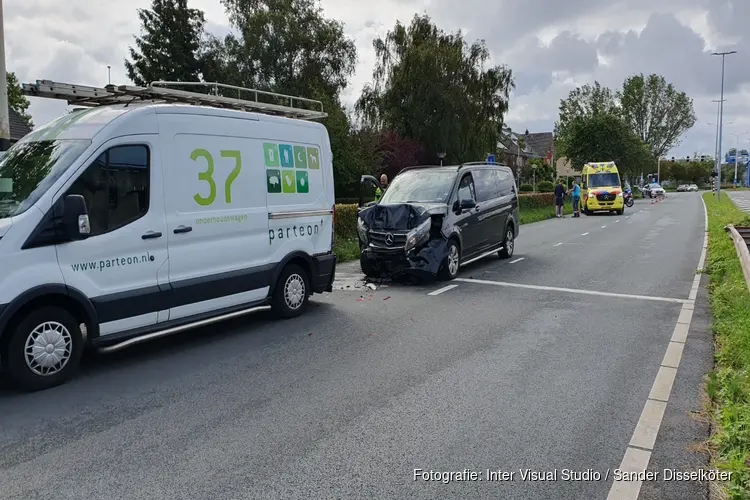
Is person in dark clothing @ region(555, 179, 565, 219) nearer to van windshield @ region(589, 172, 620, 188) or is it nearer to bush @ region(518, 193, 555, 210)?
bush @ region(518, 193, 555, 210)

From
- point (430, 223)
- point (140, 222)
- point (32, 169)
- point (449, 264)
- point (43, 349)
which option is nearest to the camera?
point (43, 349)

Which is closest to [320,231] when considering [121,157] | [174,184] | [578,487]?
[174,184]

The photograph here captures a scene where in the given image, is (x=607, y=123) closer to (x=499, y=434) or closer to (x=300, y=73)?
(x=300, y=73)

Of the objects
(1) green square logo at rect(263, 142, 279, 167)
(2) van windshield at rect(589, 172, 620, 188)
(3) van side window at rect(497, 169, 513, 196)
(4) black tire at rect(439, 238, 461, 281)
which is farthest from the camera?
(2) van windshield at rect(589, 172, 620, 188)

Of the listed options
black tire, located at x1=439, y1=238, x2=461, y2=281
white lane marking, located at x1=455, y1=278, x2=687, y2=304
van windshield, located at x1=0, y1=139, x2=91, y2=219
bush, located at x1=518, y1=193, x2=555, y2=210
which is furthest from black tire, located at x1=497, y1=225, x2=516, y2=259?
bush, located at x1=518, y1=193, x2=555, y2=210

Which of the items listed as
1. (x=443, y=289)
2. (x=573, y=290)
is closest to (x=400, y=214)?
(x=443, y=289)

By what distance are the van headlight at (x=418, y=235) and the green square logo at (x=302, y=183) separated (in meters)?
2.73

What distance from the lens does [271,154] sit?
7.70 m

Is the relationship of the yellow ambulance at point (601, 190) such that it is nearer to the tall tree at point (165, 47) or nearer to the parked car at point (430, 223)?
the parked car at point (430, 223)

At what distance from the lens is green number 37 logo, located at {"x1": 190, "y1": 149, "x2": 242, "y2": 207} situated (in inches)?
263

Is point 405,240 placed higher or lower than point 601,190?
lower

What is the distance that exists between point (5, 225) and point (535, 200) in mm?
31403

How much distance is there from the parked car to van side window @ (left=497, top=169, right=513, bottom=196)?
1.84 ft

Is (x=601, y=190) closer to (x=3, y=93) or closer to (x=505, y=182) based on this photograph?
(x=505, y=182)
